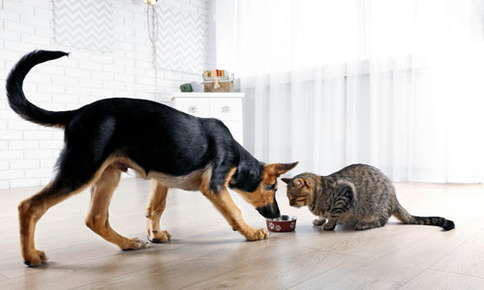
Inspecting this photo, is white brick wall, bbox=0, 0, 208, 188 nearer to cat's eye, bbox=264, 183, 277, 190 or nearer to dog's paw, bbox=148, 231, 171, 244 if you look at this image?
dog's paw, bbox=148, 231, 171, 244

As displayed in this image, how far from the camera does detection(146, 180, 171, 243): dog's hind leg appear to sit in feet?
4.95

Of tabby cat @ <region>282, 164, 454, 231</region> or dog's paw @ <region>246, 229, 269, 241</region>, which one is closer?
dog's paw @ <region>246, 229, 269, 241</region>

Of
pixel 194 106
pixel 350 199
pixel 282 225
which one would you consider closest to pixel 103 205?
pixel 282 225

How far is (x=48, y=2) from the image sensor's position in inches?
147

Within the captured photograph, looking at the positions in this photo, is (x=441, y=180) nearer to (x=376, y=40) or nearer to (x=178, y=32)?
(x=376, y=40)

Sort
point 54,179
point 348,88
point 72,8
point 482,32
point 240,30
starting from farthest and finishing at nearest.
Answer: point 240,30 → point 72,8 → point 348,88 → point 482,32 → point 54,179

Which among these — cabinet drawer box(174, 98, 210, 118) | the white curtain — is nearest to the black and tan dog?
the white curtain

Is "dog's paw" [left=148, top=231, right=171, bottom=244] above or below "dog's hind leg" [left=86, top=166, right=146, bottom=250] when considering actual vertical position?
below

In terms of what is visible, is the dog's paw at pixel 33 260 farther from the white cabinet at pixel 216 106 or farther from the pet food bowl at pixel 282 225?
the white cabinet at pixel 216 106

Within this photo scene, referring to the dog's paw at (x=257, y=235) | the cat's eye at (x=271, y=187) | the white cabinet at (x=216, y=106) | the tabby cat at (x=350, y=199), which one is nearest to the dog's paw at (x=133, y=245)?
the dog's paw at (x=257, y=235)

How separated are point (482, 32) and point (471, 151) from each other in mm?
879

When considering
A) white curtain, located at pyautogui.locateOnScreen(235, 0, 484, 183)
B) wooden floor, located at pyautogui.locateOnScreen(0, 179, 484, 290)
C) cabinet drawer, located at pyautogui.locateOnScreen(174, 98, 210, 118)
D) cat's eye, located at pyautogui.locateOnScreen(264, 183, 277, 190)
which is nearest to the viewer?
wooden floor, located at pyautogui.locateOnScreen(0, 179, 484, 290)

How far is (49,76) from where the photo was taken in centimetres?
373

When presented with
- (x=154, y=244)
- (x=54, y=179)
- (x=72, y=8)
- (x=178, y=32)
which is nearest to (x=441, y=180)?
(x=154, y=244)
